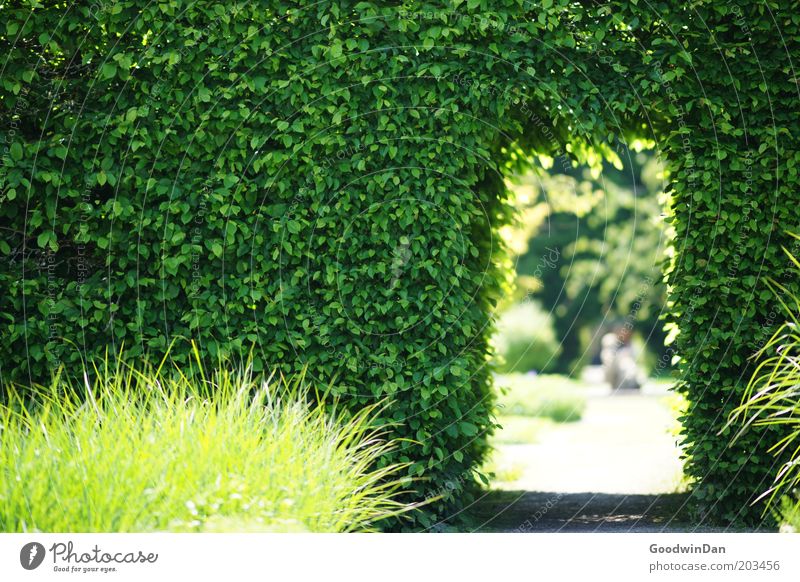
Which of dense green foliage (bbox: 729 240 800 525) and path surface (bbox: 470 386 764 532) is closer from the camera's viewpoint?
dense green foliage (bbox: 729 240 800 525)

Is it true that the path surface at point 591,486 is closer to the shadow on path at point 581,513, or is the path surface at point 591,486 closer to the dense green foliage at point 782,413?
the shadow on path at point 581,513

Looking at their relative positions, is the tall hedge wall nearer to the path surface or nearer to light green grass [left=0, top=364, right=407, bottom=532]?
the path surface

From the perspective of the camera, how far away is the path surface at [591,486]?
20.4ft

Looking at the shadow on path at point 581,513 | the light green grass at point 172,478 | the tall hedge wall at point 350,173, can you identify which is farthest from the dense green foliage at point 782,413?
the light green grass at point 172,478

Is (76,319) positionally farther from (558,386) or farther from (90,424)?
(558,386)

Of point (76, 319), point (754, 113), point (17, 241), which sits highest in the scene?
point (754, 113)

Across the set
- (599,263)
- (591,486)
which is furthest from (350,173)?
(599,263)

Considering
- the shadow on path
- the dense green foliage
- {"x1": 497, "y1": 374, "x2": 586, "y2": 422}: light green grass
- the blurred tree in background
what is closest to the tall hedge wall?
the dense green foliage

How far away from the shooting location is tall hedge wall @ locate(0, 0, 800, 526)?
5852 mm

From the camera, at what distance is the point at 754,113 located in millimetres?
5891

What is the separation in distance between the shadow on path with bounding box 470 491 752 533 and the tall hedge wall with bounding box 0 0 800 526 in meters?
0.40

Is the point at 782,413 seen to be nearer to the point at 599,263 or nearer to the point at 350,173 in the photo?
the point at 350,173
